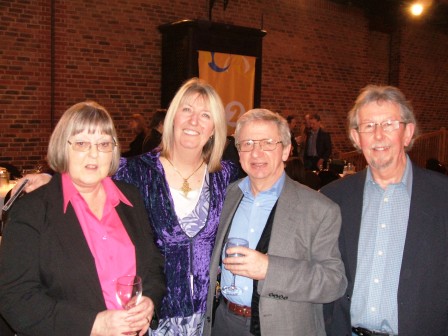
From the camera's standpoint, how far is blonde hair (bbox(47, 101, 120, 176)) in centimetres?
183

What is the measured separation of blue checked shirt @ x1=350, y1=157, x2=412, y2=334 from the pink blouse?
108 centimetres

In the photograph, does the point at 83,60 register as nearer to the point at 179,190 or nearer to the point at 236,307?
the point at 179,190

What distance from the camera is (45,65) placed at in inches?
263

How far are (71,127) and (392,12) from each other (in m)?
11.2

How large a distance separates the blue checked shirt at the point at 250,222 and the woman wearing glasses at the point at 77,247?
1.18 feet

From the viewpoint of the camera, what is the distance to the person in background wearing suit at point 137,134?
6.99 metres

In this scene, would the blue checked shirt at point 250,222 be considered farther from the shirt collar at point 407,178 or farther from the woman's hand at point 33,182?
the woman's hand at point 33,182

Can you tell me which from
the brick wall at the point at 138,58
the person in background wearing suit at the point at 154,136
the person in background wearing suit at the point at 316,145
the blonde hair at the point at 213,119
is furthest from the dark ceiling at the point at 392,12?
the blonde hair at the point at 213,119

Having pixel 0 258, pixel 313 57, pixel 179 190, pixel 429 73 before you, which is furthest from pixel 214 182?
pixel 429 73

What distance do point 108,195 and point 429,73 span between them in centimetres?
1292

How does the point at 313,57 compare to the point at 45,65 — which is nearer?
the point at 45,65

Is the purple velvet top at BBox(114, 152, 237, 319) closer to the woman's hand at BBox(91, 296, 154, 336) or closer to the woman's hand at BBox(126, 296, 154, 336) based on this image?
the woman's hand at BBox(126, 296, 154, 336)

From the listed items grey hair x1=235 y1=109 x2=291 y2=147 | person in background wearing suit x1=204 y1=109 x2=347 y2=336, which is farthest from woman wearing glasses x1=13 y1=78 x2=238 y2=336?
grey hair x1=235 y1=109 x2=291 y2=147

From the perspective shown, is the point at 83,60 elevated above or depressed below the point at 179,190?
above
